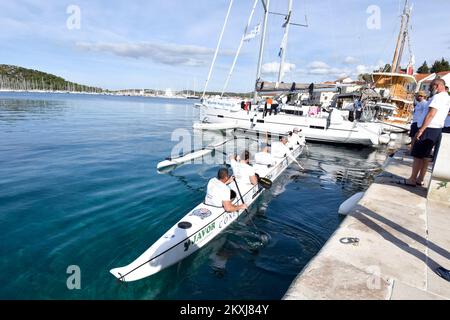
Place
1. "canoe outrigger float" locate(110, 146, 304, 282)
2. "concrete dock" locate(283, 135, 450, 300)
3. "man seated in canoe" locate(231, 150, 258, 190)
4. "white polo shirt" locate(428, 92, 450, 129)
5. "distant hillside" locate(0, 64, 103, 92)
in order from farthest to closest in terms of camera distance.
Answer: "distant hillside" locate(0, 64, 103, 92) → "man seated in canoe" locate(231, 150, 258, 190) → "white polo shirt" locate(428, 92, 450, 129) → "canoe outrigger float" locate(110, 146, 304, 282) → "concrete dock" locate(283, 135, 450, 300)

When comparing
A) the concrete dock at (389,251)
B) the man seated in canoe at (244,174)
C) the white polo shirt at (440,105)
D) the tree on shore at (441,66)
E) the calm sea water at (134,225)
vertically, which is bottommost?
the calm sea water at (134,225)

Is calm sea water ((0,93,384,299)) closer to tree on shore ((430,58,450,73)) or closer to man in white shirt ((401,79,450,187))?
man in white shirt ((401,79,450,187))

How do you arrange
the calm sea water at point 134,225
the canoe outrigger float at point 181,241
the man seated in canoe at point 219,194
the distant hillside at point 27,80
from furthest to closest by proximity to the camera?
1. the distant hillside at point 27,80
2. the man seated in canoe at point 219,194
3. the calm sea water at point 134,225
4. the canoe outrigger float at point 181,241

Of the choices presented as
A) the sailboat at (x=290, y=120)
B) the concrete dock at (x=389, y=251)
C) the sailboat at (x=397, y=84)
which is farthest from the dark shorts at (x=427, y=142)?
the sailboat at (x=397, y=84)

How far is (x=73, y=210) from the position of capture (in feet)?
26.2

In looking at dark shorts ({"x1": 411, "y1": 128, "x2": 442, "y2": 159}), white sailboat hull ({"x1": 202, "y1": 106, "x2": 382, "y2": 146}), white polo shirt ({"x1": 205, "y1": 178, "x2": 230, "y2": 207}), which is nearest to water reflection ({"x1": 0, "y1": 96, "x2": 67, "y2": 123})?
white sailboat hull ({"x1": 202, "y1": 106, "x2": 382, "y2": 146})

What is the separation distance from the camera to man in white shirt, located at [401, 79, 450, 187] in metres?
6.06

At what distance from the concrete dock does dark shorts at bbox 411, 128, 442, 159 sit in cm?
50

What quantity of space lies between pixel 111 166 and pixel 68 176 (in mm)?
2128

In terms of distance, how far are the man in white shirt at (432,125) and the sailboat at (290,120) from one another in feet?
47.4

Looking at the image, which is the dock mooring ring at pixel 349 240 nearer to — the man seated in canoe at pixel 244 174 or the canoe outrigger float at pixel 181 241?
the canoe outrigger float at pixel 181 241

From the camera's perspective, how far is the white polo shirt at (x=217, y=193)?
665cm

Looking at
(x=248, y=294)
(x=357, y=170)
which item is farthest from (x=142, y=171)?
(x=357, y=170)
